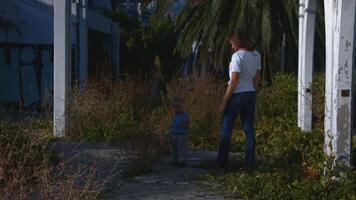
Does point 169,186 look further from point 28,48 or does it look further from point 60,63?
point 28,48

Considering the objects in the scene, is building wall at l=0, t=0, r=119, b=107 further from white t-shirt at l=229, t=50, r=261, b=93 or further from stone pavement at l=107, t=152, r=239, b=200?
white t-shirt at l=229, t=50, r=261, b=93

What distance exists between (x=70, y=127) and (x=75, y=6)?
956 centimetres

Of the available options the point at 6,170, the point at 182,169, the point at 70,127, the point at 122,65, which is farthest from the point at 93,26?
the point at 6,170

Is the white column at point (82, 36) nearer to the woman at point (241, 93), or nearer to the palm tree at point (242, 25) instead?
the palm tree at point (242, 25)

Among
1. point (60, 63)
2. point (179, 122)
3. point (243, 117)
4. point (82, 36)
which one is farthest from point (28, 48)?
point (243, 117)

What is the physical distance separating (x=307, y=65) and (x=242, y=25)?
4378mm

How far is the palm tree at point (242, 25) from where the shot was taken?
1661cm

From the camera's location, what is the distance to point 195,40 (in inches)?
730

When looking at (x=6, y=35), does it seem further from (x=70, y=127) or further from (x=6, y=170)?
(x=6, y=170)

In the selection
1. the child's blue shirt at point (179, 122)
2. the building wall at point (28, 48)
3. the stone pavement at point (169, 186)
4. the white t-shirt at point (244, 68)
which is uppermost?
the building wall at point (28, 48)

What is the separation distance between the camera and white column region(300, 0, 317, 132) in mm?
11719

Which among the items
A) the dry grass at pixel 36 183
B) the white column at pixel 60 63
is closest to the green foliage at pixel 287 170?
the dry grass at pixel 36 183

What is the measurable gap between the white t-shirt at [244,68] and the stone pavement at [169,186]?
42.6 inches

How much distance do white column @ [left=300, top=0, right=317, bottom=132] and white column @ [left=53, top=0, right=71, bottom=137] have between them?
387cm
